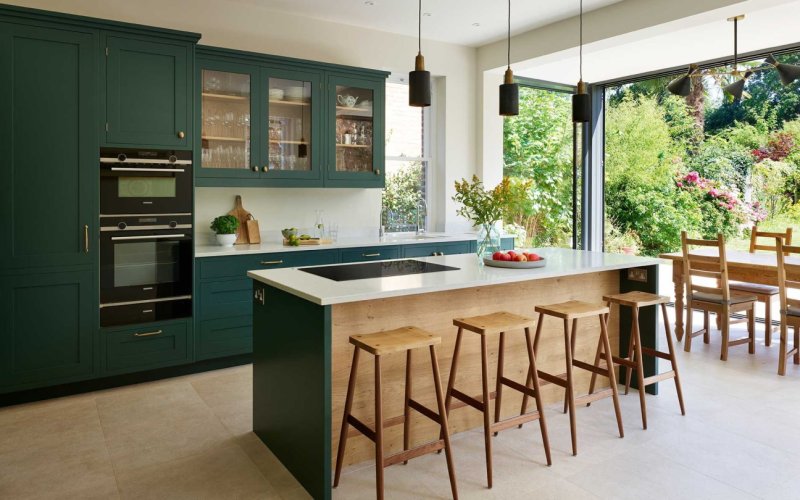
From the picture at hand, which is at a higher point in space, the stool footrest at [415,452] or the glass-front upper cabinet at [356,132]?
the glass-front upper cabinet at [356,132]

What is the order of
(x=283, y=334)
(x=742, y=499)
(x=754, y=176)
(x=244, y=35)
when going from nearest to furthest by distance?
(x=742, y=499)
(x=283, y=334)
(x=244, y=35)
(x=754, y=176)

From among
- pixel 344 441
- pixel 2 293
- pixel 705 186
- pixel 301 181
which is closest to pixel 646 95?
pixel 705 186

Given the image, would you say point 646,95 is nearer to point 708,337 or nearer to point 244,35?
point 708,337

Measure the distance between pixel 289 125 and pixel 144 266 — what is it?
1.67 metres

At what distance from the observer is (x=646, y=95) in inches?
281

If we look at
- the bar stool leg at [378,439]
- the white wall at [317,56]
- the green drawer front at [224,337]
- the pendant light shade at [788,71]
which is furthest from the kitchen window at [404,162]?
the bar stool leg at [378,439]

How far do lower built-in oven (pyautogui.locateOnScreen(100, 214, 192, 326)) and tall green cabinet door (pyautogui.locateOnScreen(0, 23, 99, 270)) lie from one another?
150 mm

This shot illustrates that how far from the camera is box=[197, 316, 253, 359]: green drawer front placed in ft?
14.2

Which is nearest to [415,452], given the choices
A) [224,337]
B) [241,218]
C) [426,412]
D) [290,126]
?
[426,412]

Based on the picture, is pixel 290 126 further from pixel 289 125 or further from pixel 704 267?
pixel 704 267

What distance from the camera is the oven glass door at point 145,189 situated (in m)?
3.89

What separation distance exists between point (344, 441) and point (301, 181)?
2.80 meters

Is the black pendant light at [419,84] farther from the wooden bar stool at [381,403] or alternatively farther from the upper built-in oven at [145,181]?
the upper built-in oven at [145,181]

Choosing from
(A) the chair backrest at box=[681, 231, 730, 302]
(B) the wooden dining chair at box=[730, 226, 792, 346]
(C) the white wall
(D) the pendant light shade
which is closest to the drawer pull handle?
(C) the white wall
